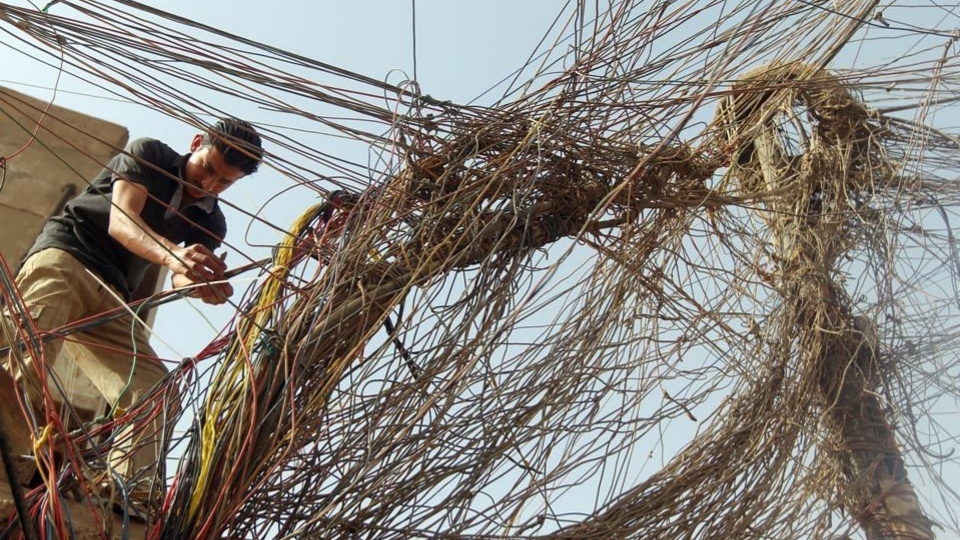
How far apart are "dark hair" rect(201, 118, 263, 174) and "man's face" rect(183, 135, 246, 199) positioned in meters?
→ 0.03

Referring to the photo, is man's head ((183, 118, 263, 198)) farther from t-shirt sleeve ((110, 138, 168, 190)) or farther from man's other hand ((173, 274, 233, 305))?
man's other hand ((173, 274, 233, 305))

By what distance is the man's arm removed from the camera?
3.61 m

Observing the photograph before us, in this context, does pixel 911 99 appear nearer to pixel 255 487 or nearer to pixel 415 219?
pixel 415 219

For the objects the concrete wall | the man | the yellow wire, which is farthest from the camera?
the concrete wall

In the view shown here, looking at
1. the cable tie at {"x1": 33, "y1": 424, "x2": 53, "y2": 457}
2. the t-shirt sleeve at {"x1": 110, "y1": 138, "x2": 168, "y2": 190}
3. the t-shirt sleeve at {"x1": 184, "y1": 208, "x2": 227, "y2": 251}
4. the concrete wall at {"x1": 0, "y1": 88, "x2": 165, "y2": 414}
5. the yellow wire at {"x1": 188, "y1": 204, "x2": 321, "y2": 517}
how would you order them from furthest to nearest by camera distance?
the concrete wall at {"x1": 0, "y1": 88, "x2": 165, "y2": 414} < the t-shirt sleeve at {"x1": 184, "y1": 208, "x2": 227, "y2": 251} < the t-shirt sleeve at {"x1": 110, "y1": 138, "x2": 168, "y2": 190} < the yellow wire at {"x1": 188, "y1": 204, "x2": 321, "y2": 517} < the cable tie at {"x1": 33, "y1": 424, "x2": 53, "y2": 457}

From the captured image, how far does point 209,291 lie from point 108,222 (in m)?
0.95

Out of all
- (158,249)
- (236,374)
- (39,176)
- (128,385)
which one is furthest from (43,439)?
(39,176)

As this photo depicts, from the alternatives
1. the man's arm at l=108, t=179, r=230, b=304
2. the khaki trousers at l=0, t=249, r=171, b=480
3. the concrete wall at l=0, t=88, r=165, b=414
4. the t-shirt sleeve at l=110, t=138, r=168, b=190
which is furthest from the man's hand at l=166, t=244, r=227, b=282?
the concrete wall at l=0, t=88, r=165, b=414

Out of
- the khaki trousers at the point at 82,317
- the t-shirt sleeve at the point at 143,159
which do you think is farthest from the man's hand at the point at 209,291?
the t-shirt sleeve at the point at 143,159

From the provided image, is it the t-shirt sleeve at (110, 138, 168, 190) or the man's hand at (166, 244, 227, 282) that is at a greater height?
the t-shirt sleeve at (110, 138, 168, 190)

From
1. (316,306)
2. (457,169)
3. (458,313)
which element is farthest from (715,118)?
(316,306)

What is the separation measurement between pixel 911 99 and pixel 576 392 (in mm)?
2286

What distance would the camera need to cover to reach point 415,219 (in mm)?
3717

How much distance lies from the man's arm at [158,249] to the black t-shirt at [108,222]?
165mm
